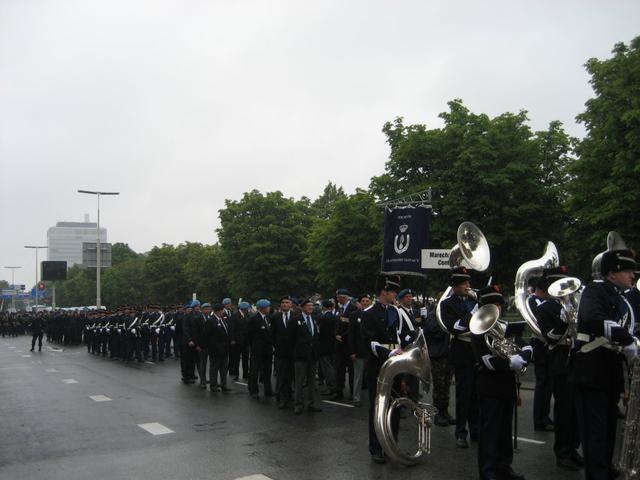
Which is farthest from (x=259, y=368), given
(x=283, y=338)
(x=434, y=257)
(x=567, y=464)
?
(x=567, y=464)

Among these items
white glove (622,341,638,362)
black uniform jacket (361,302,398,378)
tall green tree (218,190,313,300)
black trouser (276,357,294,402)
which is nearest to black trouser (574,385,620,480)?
white glove (622,341,638,362)

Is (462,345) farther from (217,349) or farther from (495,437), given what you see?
(217,349)

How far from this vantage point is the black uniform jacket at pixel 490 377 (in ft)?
20.0

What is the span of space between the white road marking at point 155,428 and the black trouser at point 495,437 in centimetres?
509

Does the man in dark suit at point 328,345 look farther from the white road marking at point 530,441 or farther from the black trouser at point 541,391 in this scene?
the white road marking at point 530,441

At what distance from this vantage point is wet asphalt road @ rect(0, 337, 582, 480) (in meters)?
6.96

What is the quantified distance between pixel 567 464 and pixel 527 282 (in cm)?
261

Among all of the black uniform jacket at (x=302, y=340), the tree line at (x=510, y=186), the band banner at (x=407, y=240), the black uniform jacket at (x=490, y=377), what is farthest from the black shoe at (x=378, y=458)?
the tree line at (x=510, y=186)

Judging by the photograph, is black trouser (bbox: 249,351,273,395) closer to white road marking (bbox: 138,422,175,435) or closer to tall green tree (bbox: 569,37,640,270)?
white road marking (bbox: 138,422,175,435)

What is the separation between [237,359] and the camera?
16719 millimetres

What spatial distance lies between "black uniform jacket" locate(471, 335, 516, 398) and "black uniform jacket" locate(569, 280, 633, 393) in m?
0.76

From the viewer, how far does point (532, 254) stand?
82.0 feet

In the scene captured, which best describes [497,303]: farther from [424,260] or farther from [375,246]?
[375,246]

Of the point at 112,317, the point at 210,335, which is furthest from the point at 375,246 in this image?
→ the point at 210,335
